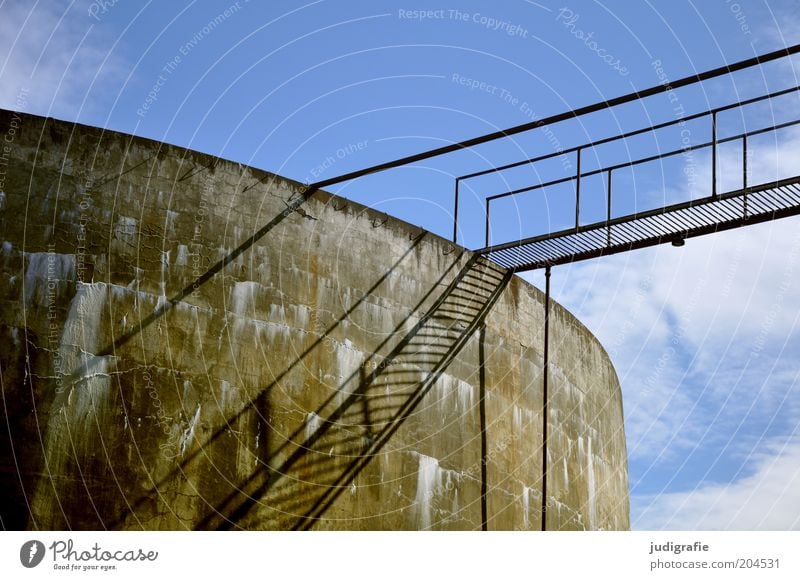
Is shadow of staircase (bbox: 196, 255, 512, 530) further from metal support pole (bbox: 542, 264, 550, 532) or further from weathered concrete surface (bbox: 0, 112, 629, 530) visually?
metal support pole (bbox: 542, 264, 550, 532)

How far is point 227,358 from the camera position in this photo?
1328 cm

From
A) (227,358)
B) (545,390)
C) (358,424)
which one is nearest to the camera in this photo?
(227,358)

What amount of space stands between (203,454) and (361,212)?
441 centimetres

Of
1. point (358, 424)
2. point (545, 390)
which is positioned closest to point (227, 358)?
point (358, 424)

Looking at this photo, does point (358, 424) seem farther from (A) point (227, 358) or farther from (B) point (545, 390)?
(B) point (545, 390)

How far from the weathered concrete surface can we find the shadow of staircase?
3cm

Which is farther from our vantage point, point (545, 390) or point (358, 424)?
point (545, 390)

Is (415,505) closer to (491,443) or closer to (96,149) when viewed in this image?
(491,443)

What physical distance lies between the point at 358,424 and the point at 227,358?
84.5 inches

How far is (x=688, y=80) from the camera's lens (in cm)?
1431

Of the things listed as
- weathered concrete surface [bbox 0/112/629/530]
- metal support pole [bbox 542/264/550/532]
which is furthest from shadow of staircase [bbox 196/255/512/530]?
metal support pole [bbox 542/264/550/532]

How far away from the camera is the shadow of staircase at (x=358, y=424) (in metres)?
13.1

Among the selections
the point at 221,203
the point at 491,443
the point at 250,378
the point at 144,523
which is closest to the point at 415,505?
the point at 491,443
